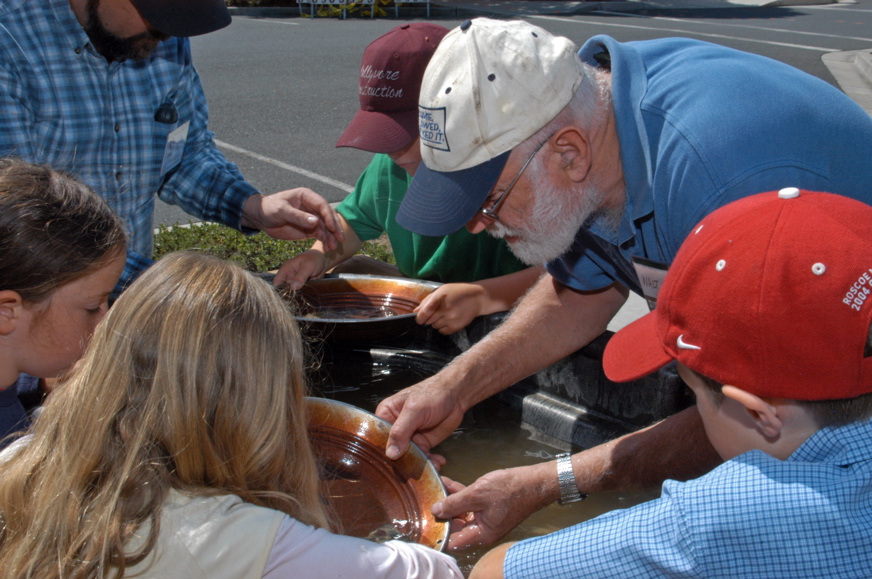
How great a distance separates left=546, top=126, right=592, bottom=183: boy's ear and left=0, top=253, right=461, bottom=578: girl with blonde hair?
2.60ft

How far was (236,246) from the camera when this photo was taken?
4.09 meters

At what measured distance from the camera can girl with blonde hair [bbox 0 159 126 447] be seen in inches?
69.8

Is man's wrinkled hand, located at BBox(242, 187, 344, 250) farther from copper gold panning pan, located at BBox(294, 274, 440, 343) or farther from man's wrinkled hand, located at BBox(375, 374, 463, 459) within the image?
man's wrinkled hand, located at BBox(375, 374, 463, 459)

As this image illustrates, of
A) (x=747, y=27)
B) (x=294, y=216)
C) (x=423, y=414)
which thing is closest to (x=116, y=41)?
(x=294, y=216)

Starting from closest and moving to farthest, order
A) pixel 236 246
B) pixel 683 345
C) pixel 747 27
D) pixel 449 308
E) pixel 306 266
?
pixel 683 345 → pixel 449 308 → pixel 306 266 → pixel 236 246 → pixel 747 27

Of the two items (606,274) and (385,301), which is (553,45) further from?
(385,301)

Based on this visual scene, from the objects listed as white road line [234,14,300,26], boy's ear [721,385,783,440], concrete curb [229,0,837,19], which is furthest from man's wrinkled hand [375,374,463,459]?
concrete curb [229,0,837,19]

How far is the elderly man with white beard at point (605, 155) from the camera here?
5.45 feet

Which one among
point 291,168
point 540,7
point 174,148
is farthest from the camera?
point 540,7

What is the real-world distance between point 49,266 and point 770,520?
1.55 m

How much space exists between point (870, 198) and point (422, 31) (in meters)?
1.71

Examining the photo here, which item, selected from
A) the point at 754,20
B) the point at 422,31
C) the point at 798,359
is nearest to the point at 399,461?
the point at 798,359

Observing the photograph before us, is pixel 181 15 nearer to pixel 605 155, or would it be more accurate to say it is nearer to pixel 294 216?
pixel 294 216

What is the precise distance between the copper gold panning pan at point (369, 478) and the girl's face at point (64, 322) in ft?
1.97
